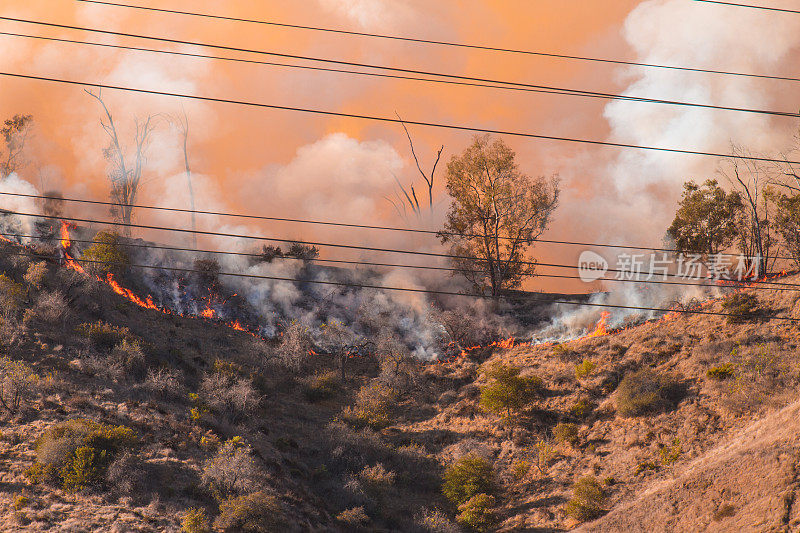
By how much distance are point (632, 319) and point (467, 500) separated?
2328 centimetres

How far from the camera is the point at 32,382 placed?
3625 cm

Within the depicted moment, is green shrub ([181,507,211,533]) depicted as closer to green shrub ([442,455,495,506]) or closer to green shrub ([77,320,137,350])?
green shrub ([442,455,495,506])

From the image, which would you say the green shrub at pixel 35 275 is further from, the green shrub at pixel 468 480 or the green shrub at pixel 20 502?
the green shrub at pixel 468 480

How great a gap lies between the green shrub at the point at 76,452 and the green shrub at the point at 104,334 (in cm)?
1332

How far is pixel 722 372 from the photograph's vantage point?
3706cm

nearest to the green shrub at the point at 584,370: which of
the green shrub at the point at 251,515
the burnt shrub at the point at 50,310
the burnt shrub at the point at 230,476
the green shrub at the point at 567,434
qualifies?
the green shrub at the point at 567,434

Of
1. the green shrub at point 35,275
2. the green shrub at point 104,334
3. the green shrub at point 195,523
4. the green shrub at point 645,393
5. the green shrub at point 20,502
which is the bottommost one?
the green shrub at point 195,523

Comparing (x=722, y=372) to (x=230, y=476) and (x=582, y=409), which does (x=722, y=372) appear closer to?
(x=582, y=409)

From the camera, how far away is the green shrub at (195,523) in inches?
1086

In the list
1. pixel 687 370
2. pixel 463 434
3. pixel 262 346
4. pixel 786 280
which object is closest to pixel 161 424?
pixel 262 346

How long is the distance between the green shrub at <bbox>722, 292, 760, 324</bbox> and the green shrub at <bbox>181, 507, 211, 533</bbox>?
124 ft

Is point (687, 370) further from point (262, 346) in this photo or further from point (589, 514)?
point (262, 346)

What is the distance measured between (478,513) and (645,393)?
553 inches

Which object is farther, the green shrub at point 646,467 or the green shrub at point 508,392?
the green shrub at point 508,392
